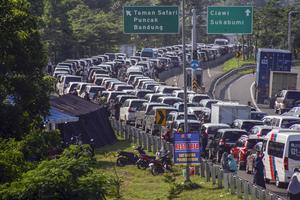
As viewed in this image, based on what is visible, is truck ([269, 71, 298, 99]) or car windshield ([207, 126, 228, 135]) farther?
truck ([269, 71, 298, 99])

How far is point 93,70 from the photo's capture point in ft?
220

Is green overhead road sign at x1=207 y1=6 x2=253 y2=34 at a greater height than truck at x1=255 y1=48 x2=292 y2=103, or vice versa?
green overhead road sign at x1=207 y1=6 x2=253 y2=34

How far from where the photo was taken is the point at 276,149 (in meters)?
27.8

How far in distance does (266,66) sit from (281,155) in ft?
102

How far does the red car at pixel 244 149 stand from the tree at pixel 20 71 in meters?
9.31

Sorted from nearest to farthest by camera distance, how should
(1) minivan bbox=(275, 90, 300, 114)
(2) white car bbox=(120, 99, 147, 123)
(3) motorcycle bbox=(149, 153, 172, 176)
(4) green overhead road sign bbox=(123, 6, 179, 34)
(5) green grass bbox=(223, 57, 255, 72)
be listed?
(3) motorcycle bbox=(149, 153, 172, 176)
(2) white car bbox=(120, 99, 147, 123)
(4) green overhead road sign bbox=(123, 6, 179, 34)
(1) minivan bbox=(275, 90, 300, 114)
(5) green grass bbox=(223, 57, 255, 72)

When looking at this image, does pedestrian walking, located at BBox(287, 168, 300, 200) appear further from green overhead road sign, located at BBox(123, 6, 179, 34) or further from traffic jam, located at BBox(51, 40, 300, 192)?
green overhead road sign, located at BBox(123, 6, 179, 34)

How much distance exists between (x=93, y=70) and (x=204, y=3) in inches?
2228

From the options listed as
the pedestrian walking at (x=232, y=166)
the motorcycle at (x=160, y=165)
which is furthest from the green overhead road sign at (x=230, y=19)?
the pedestrian walking at (x=232, y=166)

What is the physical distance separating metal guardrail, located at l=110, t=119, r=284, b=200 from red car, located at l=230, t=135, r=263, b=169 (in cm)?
198

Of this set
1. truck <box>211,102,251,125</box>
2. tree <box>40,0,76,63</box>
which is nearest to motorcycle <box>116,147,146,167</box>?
truck <box>211,102,251,125</box>

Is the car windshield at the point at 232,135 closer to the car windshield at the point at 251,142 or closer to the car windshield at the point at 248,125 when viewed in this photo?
the car windshield at the point at 251,142

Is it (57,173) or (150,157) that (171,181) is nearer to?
(150,157)

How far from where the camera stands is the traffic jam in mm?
28062
